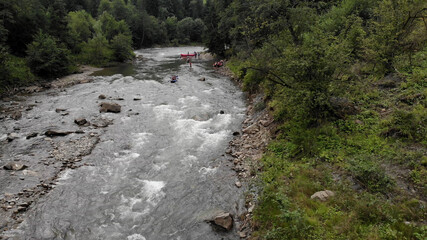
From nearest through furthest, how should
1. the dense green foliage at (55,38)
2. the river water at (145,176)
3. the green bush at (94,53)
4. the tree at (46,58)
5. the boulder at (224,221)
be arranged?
the boulder at (224,221) < the river water at (145,176) < the dense green foliage at (55,38) < the tree at (46,58) < the green bush at (94,53)

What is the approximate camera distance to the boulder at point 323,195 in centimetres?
859

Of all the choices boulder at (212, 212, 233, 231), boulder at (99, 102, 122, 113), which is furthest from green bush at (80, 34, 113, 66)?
boulder at (212, 212, 233, 231)

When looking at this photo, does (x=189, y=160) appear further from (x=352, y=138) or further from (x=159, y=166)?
(x=352, y=138)

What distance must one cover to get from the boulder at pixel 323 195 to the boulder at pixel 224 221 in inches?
129

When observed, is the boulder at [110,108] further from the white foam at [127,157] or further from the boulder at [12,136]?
the white foam at [127,157]

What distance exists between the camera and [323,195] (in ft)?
28.5

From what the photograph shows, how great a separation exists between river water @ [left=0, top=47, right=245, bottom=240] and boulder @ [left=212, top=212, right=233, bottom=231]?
28 cm

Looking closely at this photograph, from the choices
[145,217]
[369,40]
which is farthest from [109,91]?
[369,40]

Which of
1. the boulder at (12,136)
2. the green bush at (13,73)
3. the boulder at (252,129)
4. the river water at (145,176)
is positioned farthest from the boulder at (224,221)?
the green bush at (13,73)

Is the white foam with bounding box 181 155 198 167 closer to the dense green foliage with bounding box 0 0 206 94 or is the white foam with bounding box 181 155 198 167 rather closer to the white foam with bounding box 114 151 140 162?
the white foam with bounding box 114 151 140 162

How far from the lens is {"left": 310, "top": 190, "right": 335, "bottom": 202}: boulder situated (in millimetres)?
8594

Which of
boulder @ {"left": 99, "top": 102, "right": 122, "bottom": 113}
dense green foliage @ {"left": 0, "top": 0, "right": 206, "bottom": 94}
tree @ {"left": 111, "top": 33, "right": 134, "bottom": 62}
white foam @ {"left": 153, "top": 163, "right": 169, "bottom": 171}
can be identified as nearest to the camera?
white foam @ {"left": 153, "top": 163, "right": 169, "bottom": 171}

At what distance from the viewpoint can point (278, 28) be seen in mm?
20469

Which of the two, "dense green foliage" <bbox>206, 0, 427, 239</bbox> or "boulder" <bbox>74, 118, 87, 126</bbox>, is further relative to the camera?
"boulder" <bbox>74, 118, 87, 126</bbox>
